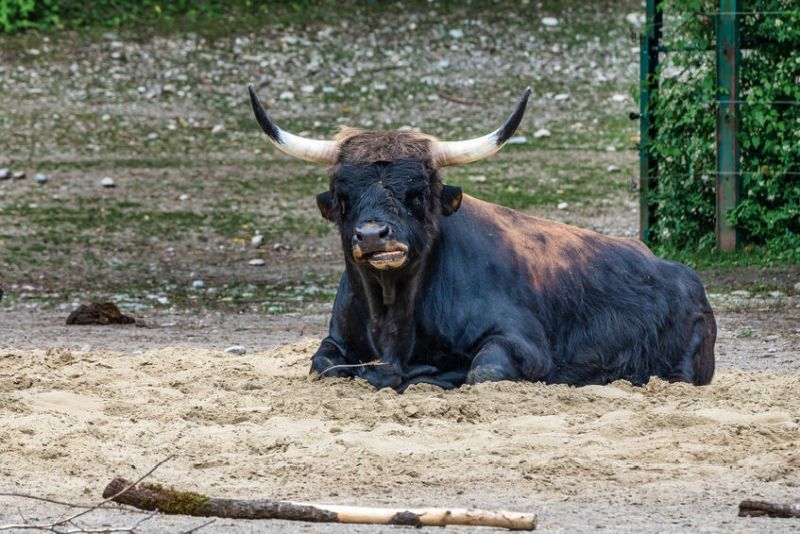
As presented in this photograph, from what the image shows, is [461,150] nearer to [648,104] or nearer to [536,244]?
[536,244]

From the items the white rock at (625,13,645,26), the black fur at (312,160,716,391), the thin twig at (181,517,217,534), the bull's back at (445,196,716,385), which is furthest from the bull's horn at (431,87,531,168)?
the white rock at (625,13,645,26)

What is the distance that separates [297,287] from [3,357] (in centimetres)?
438

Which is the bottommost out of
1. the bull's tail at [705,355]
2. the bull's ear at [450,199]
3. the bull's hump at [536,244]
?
the bull's tail at [705,355]

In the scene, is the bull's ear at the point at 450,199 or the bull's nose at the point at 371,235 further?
the bull's ear at the point at 450,199

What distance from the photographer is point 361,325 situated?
29.7 ft

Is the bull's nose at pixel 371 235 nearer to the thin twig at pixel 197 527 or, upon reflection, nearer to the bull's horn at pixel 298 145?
the bull's horn at pixel 298 145

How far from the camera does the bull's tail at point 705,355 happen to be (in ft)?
30.8

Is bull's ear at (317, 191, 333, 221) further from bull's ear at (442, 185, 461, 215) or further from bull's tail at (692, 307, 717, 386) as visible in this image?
bull's tail at (692, 307, 717, 386)

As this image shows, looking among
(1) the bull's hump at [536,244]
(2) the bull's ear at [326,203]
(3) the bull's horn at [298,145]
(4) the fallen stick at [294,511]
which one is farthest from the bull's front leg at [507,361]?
(4) the fallen stick at [294,511]

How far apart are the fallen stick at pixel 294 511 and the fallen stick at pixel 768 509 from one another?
81 centimetres

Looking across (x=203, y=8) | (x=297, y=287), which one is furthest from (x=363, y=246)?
(x=203, y=8)

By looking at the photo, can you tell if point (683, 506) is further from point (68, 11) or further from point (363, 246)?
point (68, 11)

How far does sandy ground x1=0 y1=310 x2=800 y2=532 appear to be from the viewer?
6.34 metres

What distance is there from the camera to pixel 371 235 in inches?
321
